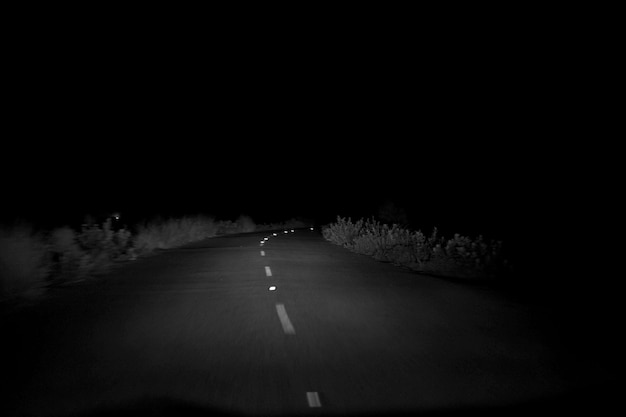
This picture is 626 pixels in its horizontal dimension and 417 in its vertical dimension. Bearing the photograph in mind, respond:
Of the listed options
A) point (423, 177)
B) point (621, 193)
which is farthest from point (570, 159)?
point (423, 177)

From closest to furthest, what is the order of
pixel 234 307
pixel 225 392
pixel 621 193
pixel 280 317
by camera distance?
pixel 225 392
pixel 280 317
pixel 234 307
pixel 621 193

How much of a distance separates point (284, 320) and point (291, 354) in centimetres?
231

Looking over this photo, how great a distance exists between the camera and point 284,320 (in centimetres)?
995

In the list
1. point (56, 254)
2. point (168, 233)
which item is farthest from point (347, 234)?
point (56, 254)

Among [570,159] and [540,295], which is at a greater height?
[570,159]

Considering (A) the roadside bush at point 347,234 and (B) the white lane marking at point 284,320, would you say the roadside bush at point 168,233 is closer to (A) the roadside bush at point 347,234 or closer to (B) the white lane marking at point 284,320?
(A) the roadside bush at point 347,234

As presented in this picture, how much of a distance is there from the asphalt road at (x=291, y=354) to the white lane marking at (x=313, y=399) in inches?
0.8

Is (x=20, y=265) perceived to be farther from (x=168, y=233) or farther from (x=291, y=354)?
(x=168, y=233)

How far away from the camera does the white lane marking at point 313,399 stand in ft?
18.9

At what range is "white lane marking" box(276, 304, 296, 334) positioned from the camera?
360 inches

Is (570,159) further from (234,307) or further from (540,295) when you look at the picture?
(234,307)

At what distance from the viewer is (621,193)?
2239 cm

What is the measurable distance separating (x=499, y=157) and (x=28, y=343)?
1068 inches

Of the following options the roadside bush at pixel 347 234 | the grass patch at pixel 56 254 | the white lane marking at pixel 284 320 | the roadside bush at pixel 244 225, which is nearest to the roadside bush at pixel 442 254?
the roadside bush at pixel 347 234
